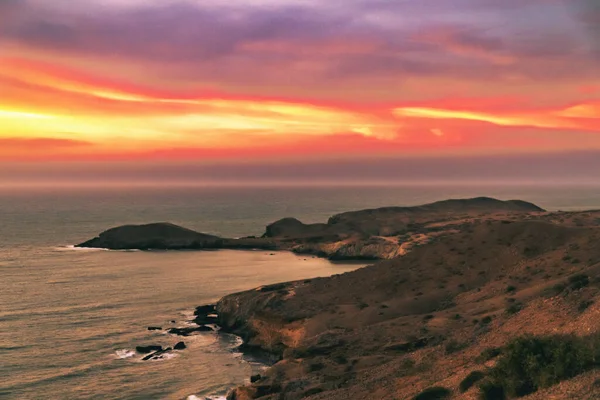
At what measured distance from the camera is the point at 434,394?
2950cm

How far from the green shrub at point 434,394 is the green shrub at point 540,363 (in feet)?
9.45

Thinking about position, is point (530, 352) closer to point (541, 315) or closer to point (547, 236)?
point (541, 315)

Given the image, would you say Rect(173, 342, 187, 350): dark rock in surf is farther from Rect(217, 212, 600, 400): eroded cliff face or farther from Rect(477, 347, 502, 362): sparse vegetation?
Rect(477, 347, 502, 362): sparse vegetation

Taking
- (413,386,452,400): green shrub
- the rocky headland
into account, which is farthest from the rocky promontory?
(413,386,452,400): green shrub

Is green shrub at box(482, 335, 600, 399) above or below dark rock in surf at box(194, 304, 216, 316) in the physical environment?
above

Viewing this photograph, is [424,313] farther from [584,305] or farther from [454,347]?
[584,305]

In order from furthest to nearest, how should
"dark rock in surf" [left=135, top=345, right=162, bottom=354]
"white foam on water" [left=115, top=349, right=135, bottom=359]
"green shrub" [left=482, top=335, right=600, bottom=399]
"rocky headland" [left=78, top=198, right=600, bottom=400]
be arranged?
"dark rock in surf" [left=135, top=345, right=162, bottom=354] < "white foam on water" [left=115, top=349, right=135, bottom=359] < "rocky headland" [left=78, top=198, right=600, bottom=400] < "green shrub" [left=482, top=335, right=600, bottom=399]

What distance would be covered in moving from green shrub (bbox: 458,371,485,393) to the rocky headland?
6 centimetres

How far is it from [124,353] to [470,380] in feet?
137

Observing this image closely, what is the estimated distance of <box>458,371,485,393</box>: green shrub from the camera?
28761 mm

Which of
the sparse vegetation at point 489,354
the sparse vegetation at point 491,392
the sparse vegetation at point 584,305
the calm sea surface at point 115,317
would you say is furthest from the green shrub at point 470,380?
the calm sea surface at point 115,317

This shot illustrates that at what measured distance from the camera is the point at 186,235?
16412cm

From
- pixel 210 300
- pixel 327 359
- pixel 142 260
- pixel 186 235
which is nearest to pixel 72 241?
pixel 186 235

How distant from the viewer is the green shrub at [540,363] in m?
25.6
